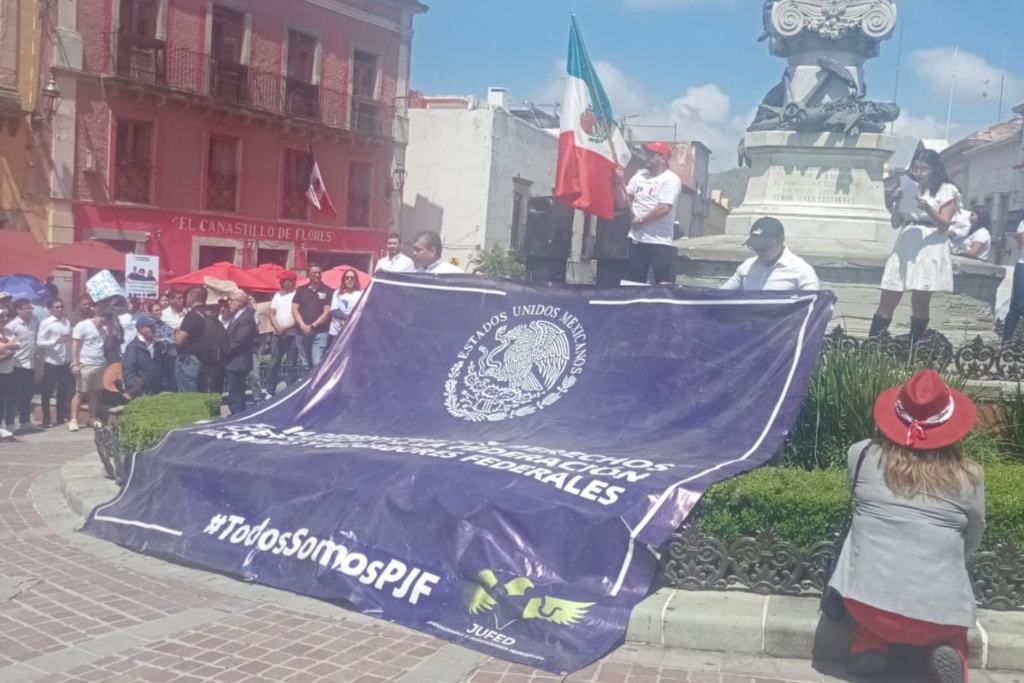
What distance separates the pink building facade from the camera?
25.0 m

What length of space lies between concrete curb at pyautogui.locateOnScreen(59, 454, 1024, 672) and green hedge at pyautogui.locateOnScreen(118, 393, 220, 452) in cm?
413

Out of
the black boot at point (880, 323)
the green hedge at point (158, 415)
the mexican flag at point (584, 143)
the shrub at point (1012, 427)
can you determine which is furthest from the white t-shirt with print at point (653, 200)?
the green hedge at point (158, 415)

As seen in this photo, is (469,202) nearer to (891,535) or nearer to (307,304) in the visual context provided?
(307,304)

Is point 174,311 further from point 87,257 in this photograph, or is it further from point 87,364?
point 87,257

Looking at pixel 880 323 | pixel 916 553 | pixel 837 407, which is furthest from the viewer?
pixel 880 323

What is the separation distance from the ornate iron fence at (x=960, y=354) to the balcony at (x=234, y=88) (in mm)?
21672

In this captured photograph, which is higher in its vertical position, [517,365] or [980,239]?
[980,239]

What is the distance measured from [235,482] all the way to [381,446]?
0.94 m

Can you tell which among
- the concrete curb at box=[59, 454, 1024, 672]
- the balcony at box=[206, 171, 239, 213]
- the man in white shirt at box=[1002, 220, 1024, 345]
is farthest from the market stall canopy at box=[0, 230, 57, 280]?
the concrete curb at box=[59, 454, 1024, 672]

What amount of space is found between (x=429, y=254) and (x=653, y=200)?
198 cm

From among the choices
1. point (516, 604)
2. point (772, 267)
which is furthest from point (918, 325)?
point (516, 604)

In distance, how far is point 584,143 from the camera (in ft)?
28.7

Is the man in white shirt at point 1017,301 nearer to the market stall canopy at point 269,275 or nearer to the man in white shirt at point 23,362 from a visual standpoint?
the man in white shirt at point 23,362

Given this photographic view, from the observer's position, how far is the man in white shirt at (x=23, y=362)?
41.8 feet
